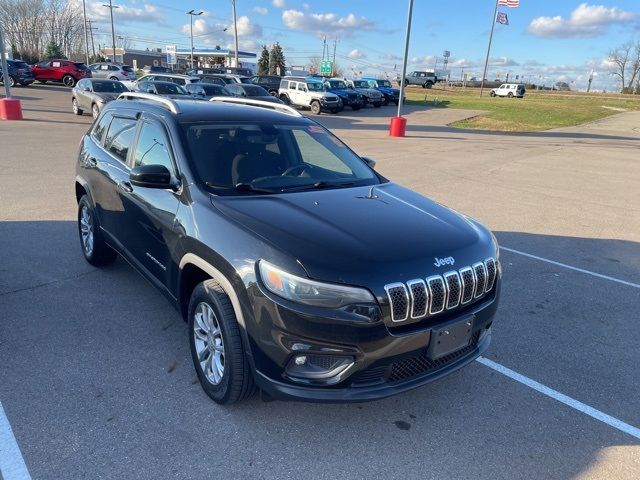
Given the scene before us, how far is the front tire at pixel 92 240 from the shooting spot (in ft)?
16.0

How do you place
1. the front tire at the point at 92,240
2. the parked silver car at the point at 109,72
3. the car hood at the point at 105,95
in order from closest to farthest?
the front tire at the point at 92,240, the car hood at the point at 105,95, the parked silver car at the point at 109,72

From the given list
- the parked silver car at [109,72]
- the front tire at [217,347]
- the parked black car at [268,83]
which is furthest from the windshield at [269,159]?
the parked silver car at [109,72]

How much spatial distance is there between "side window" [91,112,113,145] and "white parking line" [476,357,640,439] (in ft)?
13.5

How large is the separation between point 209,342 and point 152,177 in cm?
117

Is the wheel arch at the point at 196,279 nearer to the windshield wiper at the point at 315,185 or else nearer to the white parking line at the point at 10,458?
the windshield wiper at the point at 315,185

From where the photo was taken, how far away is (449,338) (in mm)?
2779

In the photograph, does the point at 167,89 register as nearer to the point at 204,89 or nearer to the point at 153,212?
the point at 204,89

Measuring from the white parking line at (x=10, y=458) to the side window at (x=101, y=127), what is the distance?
2.99 metres

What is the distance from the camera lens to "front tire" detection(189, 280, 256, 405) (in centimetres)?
281

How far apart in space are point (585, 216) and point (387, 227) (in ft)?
22.7

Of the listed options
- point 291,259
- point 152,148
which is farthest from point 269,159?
point 291,259

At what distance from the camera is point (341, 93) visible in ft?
107

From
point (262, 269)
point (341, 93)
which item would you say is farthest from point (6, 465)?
point (341, 93)

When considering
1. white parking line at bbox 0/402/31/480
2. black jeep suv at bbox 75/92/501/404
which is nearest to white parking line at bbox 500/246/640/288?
black jeep suv at bbox 75/92/501/404
